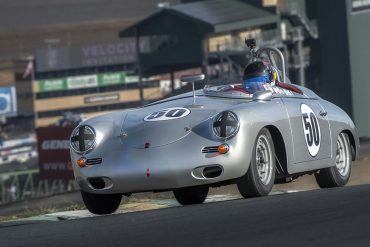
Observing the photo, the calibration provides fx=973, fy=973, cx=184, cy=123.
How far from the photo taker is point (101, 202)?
8.59 meters

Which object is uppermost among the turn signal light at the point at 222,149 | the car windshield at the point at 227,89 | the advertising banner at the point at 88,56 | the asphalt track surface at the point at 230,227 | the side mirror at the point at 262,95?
the advertising banner at the point at 88,56

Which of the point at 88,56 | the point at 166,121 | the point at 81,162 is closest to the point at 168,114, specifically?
the point at 166,121

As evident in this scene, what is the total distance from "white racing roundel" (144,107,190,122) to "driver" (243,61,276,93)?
3.37 ft

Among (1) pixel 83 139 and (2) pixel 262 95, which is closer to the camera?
(1) pixel 83 139

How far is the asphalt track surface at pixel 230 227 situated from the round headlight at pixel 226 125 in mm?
564

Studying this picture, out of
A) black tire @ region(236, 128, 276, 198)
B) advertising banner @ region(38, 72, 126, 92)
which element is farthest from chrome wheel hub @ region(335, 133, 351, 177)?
advertising banner @ region(38, 72, 126, 92)

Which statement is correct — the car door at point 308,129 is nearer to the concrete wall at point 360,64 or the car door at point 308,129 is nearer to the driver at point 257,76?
the driver at point 257,76

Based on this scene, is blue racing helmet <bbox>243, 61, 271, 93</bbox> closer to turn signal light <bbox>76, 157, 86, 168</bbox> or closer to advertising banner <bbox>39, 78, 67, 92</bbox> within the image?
turn signal light <bbox>76, 157, 86, 168</bbox>

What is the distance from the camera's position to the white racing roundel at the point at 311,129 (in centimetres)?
921

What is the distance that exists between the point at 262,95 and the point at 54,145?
4603cm

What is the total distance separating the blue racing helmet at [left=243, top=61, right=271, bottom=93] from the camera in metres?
9.22

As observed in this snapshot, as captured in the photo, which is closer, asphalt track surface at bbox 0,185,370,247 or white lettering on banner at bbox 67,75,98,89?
asphalt track surface at bbox 0,185,370,247

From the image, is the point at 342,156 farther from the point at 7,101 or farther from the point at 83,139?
the point at 7,101

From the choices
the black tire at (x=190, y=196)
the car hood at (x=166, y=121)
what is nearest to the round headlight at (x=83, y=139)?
the car hood at (x=166, y=121)
